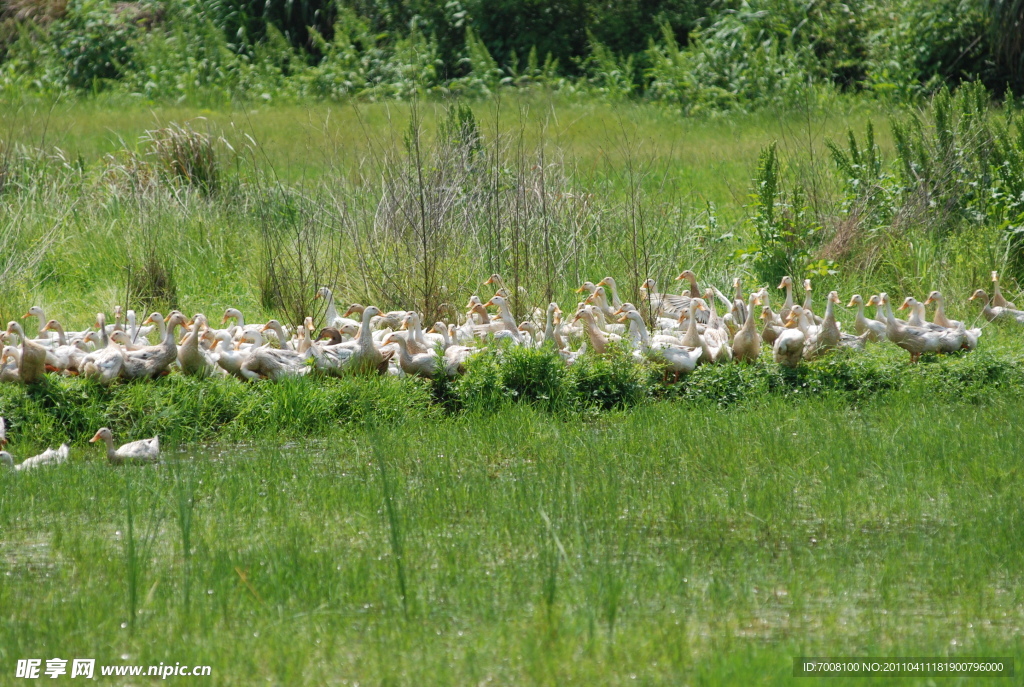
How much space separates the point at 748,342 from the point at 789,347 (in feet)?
1.13

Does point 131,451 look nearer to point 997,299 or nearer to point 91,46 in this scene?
point 997,299

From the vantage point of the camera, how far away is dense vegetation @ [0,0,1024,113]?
68.3 feet

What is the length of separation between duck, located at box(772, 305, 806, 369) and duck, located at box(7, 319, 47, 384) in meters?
5.32

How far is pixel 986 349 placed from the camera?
923 cm

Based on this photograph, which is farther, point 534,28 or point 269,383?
point 534,28

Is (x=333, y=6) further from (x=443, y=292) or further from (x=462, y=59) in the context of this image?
(x=443, y=292)

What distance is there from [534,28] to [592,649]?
73.3 feet

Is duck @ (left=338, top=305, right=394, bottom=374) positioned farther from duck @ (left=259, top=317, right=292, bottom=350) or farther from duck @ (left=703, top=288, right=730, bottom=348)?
duck @ (left=703, top=288, right=730, bottom=348)

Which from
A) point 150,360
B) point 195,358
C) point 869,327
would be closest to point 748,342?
point 869,327

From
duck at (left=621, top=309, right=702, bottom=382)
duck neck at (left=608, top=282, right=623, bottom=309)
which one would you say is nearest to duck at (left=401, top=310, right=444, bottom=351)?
duck at (left=621, top=309, right=702, bottom=382)

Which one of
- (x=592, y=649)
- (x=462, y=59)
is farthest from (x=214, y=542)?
(x=462, y=59)

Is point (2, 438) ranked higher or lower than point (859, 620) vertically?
lower

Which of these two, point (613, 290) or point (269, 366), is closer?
point (269, 366)

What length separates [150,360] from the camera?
8477 millimetres
